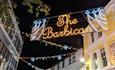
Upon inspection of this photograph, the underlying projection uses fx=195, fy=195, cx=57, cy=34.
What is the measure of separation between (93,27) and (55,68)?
21.0m

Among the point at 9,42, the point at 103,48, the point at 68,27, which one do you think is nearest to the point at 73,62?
the point at 103,48

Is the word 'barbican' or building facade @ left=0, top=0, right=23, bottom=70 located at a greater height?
the word 'barbican'

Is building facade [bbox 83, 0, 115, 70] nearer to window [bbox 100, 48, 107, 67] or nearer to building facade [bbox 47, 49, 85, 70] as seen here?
window [bbox 100, 48, 107, 67]

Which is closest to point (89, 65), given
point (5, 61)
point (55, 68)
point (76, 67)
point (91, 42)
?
point (91, 42)

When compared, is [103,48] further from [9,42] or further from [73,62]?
[9,42]

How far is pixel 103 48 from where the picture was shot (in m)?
16.9

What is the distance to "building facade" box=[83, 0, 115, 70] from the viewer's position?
51.3 ft

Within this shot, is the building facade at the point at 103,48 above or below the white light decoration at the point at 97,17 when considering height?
below

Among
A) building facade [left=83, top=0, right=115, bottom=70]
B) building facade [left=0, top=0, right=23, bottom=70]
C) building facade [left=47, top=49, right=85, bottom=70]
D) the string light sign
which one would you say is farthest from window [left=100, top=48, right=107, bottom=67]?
Answer: building facade [left=0, top=0, right=23, bottom=70]

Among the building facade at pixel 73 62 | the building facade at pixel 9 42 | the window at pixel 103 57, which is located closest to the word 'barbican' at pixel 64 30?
the window at pixel 103 57

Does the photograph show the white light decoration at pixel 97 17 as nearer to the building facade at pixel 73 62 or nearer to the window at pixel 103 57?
the window at pixel 103 57

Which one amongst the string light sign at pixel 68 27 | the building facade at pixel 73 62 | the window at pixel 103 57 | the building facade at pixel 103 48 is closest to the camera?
the string light sign at pixel 68 27

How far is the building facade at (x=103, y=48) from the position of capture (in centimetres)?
1563

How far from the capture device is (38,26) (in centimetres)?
1153
